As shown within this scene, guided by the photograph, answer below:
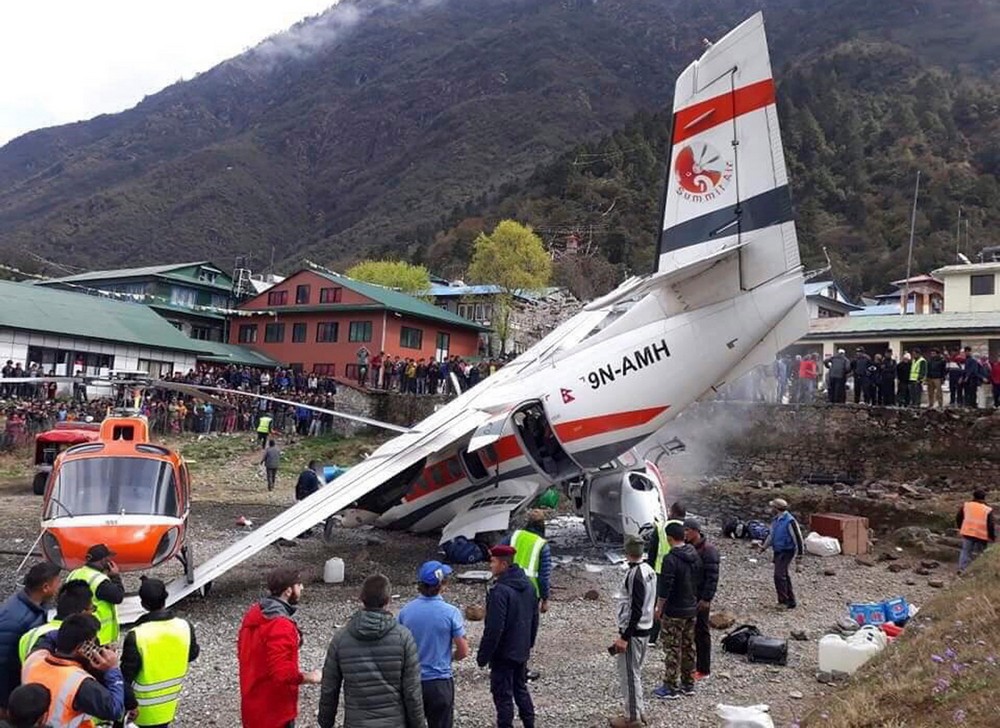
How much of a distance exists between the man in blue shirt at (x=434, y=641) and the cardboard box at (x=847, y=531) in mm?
12398

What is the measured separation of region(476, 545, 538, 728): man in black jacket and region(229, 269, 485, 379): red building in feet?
121

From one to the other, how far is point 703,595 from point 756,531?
982 cm

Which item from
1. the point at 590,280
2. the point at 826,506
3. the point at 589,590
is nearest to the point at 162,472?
the point at 589,590

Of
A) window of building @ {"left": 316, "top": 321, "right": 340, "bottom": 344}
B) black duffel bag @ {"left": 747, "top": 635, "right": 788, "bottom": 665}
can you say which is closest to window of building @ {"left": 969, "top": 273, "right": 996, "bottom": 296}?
window of building @ {"left": 316, "top": 321, "right": 340, "bottom": 344}

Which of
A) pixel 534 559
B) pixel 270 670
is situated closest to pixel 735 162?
pixel 534 559

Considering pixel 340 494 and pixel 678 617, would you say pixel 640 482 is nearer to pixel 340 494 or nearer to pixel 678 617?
pixel 340 494

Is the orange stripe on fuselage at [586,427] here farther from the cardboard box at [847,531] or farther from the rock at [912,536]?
the rock at [912,536]

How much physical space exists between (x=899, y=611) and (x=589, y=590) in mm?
4510

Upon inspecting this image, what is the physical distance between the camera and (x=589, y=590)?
1231 cm

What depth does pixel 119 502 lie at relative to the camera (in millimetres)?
10898

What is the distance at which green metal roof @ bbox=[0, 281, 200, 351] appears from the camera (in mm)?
35003

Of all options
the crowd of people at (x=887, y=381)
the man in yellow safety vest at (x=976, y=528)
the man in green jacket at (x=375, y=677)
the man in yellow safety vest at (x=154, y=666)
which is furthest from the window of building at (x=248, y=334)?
the man in green jacket at (x=375, y=677)

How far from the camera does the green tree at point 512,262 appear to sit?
5719cm

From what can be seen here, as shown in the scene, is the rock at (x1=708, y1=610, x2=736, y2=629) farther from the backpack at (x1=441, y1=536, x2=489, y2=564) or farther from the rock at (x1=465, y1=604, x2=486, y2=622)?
the backpack at (x1=441, y1=536, x2=489, y2=564)
